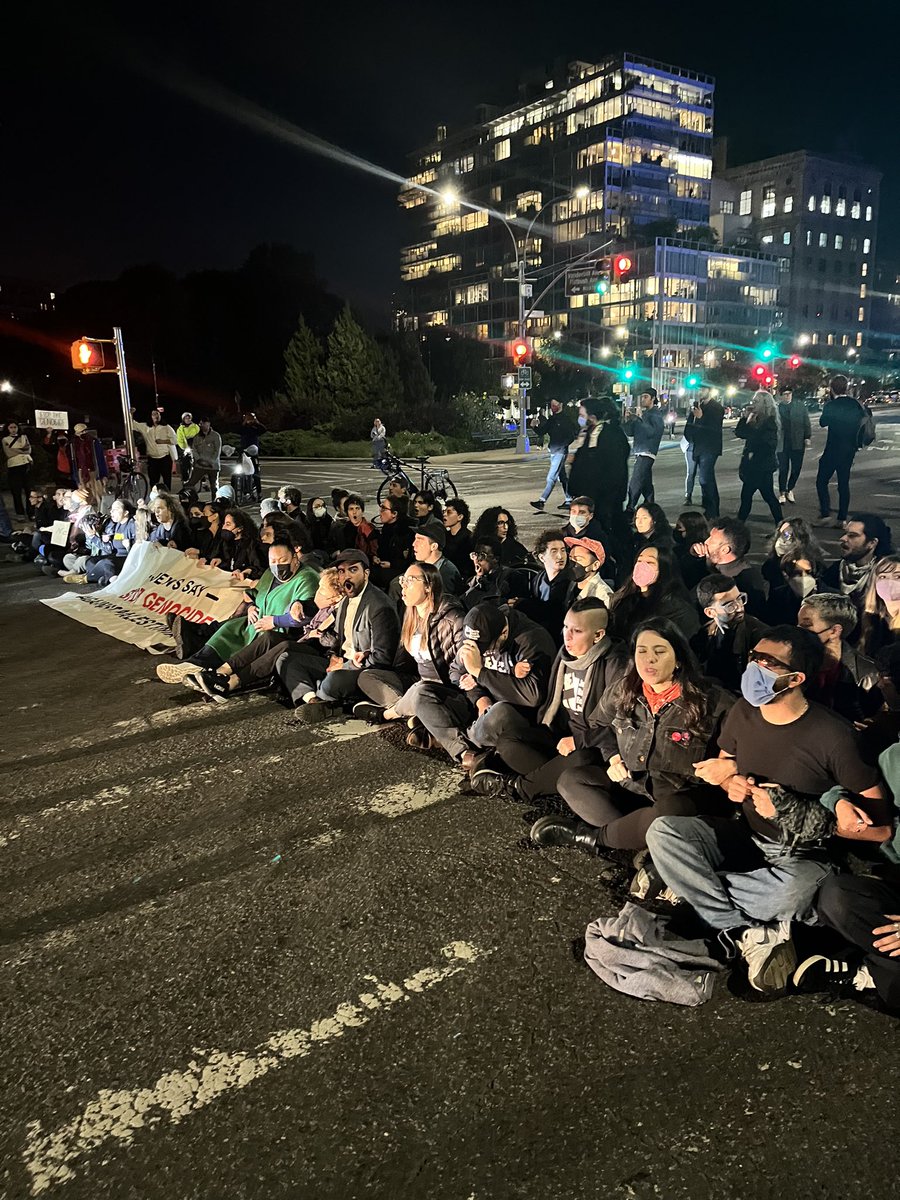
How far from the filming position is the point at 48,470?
1150 inches

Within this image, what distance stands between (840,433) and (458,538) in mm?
6530

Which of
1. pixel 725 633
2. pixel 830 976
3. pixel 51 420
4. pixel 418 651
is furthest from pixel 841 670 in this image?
pixel 51 420

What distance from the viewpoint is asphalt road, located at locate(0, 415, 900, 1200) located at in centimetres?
275

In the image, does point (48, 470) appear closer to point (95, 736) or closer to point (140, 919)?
point (95, 736)

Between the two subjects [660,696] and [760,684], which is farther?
[660,696]

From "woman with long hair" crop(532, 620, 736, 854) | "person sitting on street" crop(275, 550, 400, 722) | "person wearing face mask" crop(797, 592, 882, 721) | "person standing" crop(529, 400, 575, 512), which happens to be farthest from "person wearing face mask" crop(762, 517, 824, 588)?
"person standing" crop(529, 400, 575, 512)

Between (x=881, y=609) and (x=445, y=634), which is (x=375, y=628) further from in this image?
(x=881, y=609)

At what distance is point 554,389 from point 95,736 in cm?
5433

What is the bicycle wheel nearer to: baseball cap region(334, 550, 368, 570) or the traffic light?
the traffic light

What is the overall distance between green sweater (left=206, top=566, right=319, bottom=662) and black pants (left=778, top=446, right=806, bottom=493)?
9384 millimetres

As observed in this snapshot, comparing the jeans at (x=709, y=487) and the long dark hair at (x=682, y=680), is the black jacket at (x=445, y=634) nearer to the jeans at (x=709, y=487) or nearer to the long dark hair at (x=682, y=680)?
the long dark hair at (x=682, y=680)

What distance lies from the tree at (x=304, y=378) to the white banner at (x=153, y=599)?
3779 centimetres

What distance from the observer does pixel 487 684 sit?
5762 millimetres

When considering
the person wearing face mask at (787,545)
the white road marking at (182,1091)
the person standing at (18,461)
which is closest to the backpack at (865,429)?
the person wearing face mask at (787,545)
